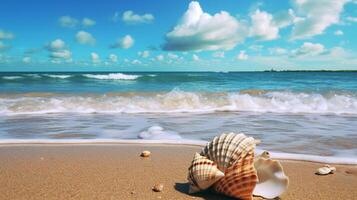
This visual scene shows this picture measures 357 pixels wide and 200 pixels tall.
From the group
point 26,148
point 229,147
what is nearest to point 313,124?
point 229,147

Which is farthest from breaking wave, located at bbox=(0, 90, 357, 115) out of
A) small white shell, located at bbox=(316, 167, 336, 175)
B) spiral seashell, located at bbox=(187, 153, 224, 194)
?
spiral seashell, located at bbox=(187, 153, 224, 194)

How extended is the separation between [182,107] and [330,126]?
4.31 m

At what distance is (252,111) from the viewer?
843 centimetres

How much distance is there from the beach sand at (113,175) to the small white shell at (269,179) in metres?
0.21

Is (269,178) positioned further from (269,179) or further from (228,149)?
(228,149)

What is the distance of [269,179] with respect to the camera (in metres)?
2.23

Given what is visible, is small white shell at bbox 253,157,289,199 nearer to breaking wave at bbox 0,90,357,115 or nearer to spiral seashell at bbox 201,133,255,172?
spiral seashell at bbox 201,133,255,172

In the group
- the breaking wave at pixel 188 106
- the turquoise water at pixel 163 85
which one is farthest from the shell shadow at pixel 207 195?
the turquoise water at pixel 163 85

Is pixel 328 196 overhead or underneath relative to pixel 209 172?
underneath

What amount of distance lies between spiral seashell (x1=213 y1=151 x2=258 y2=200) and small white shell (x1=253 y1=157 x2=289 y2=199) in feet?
0.44

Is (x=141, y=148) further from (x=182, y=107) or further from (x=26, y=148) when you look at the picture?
(x=182, y=107)

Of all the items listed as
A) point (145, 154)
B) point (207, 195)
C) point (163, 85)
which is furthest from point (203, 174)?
point (163, 85)

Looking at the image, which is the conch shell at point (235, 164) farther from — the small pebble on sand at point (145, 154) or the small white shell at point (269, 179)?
the small pebble on sand at point (145, 154)

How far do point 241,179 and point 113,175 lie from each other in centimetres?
131
